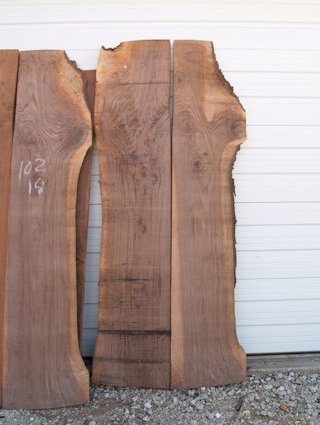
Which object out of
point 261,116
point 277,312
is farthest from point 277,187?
point 277,312

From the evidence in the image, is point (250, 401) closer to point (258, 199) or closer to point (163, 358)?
point (163, 358)

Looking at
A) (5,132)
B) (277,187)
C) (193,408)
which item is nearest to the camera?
(193,408)

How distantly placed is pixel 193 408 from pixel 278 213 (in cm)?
119

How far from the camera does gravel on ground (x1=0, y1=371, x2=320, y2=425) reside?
210 centimetres

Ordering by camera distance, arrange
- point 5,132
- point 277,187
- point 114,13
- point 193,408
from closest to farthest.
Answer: point 193,408 < point 5,132 < point 114,13 < point 277,187

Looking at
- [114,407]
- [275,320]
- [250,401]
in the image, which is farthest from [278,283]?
[114,407]

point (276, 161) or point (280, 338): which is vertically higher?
point (276, 161)

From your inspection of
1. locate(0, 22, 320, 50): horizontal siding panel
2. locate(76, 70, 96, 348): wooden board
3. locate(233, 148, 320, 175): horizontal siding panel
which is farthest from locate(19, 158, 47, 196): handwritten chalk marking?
locate(233, 148, 320, 175): horizontal siding panel

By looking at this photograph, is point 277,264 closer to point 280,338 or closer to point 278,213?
point 278,213

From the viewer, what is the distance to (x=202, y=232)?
229 cm

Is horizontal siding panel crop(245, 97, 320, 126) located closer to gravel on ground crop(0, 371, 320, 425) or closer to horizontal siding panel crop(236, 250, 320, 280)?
horizontal siding panel crop(236, 250, 320, 280)

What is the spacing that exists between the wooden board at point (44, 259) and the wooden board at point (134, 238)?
0.16m

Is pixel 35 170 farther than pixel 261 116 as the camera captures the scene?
A: No

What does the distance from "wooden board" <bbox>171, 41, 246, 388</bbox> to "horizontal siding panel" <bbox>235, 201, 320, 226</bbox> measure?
0.23m
